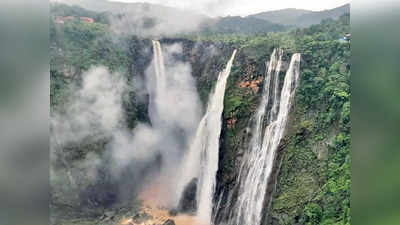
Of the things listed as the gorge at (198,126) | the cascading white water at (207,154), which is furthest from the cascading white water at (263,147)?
the cascading white water at (207,154)

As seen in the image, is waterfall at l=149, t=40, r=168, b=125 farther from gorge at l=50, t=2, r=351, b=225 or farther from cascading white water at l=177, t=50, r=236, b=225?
cascading white water at l=177, t=50, r=236, b=225

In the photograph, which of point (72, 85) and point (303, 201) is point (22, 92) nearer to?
point (72, 85)

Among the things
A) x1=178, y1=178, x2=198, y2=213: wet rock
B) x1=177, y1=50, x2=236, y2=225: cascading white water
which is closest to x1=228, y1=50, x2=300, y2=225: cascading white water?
x1=177, y1=50, x2=236, y2=225: cascading white water

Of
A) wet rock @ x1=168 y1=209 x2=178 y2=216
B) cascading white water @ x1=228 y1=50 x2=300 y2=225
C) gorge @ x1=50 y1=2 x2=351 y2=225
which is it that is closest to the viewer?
gorge @ x1=50 y1=2 x2=351 y2=225

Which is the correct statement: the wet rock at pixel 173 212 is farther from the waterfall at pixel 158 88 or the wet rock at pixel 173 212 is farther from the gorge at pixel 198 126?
the waterfall at pixel 158 88

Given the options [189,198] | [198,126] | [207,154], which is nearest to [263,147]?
[207,154]

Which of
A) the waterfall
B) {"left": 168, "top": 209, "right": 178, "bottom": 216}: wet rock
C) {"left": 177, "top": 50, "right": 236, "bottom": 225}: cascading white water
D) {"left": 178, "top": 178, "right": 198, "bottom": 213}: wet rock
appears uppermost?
the waterfall
